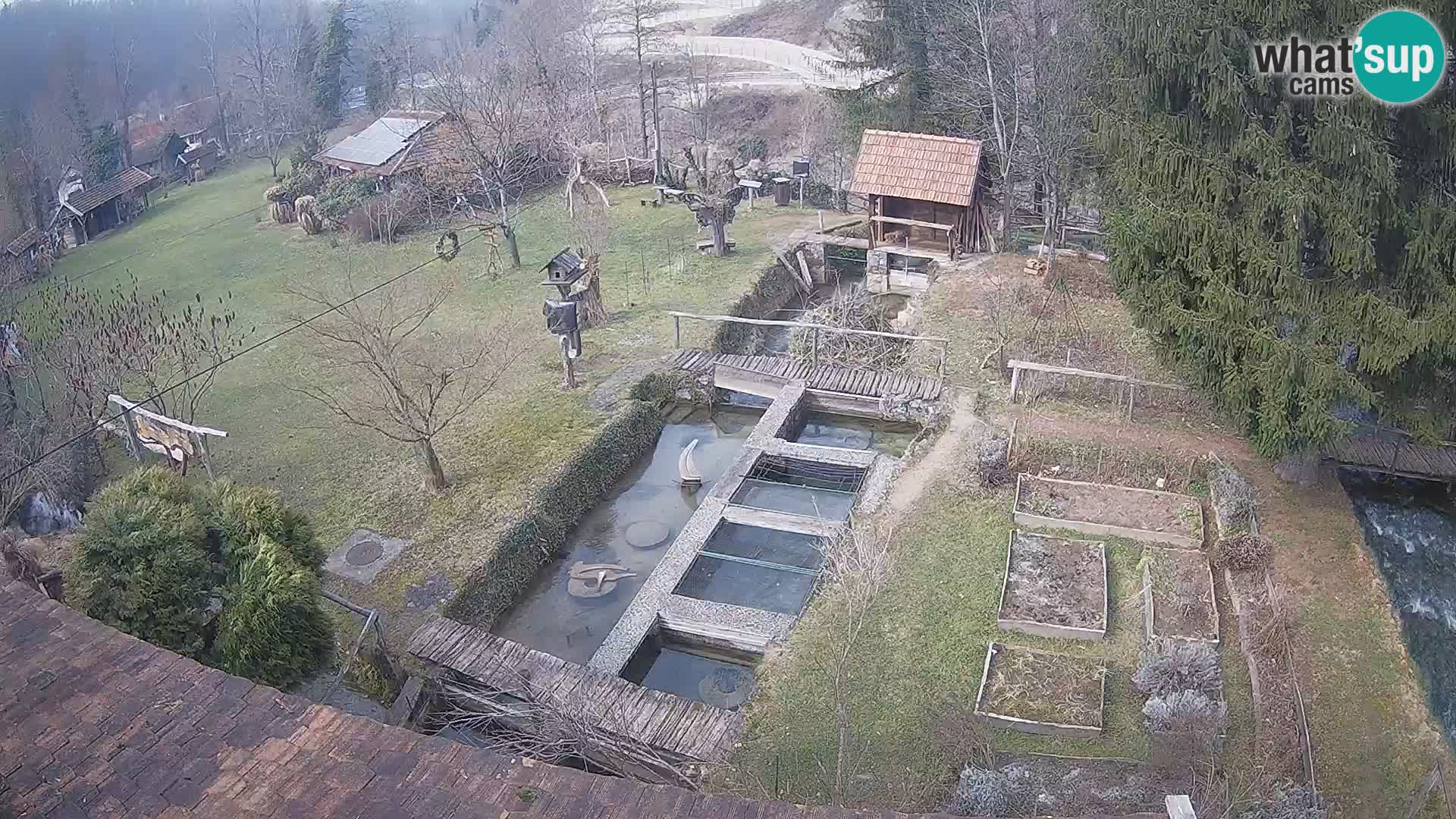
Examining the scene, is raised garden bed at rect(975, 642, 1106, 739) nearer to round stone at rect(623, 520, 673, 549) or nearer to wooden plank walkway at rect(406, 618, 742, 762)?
wooden plank walkway at rect(406, 618, 742, 762)

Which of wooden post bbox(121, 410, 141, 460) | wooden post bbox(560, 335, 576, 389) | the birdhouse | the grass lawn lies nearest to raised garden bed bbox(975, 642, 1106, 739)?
the grass lawn

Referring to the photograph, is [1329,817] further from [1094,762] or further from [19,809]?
[19,809]

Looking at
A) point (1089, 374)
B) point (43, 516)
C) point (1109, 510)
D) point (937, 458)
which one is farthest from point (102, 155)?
point (1109, 510)

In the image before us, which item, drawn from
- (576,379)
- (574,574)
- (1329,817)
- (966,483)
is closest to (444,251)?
(576,379)

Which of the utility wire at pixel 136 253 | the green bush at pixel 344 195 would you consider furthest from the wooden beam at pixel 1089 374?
the utility wire at pixel 136 253

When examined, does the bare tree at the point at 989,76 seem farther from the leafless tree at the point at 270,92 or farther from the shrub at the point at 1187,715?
the leafless tree at the point at 270,92
